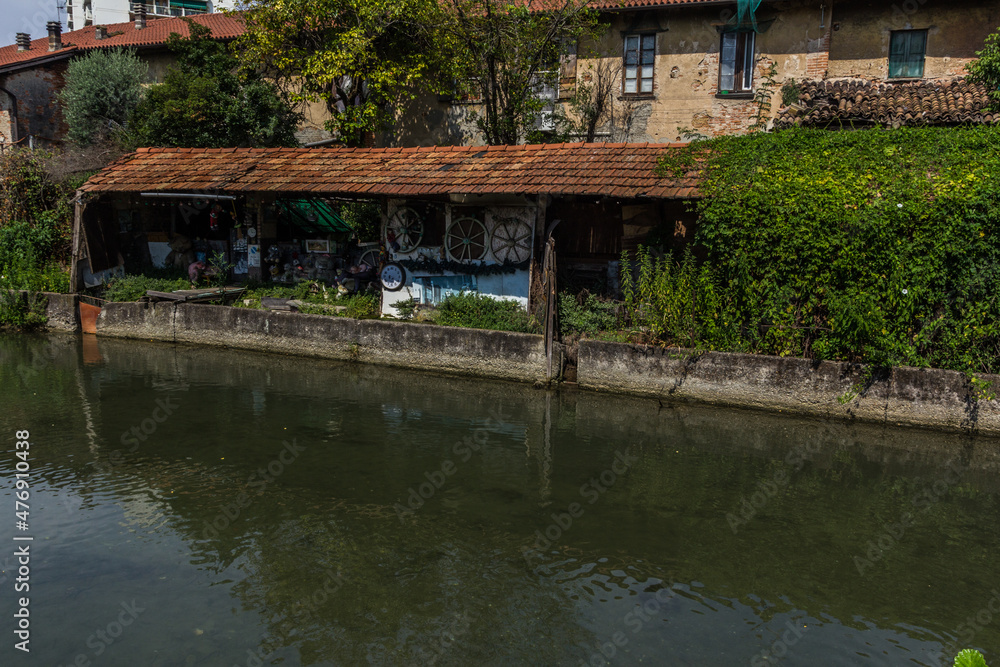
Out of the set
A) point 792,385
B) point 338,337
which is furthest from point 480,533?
point 338,337

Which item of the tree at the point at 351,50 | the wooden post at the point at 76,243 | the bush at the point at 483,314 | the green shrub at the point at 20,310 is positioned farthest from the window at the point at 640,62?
the green shrub at the point at 20,310

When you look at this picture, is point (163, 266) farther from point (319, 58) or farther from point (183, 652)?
point (183, 652)

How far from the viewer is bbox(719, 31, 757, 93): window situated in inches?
786

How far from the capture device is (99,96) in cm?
2275

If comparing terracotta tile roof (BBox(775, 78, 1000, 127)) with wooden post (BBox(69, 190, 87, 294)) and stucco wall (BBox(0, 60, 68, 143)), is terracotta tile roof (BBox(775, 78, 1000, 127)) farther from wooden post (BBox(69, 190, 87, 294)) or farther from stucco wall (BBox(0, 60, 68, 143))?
stucco wall (BBox(0, 60, 68, 143))

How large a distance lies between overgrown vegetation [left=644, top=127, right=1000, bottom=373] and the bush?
230cm

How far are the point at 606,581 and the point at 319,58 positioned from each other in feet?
56.6

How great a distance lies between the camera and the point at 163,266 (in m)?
18.0

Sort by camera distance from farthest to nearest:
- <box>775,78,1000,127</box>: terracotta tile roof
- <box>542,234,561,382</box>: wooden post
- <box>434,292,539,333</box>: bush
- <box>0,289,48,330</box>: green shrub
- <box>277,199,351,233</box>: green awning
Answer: <box>277,199,351,233</box>: green awning < <box>0,289,48,330</box>: green shrub < <box>775,78,1000,127</box>: terracotta tile roof < <box>434,292,539,333</box>: bush < <box>542,234,561,382</box>: wooden post

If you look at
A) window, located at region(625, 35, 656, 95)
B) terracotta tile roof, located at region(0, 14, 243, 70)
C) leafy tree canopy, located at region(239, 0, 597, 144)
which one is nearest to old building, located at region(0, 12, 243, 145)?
terracotta tile roof, located at region(0, 14, 243, 70)

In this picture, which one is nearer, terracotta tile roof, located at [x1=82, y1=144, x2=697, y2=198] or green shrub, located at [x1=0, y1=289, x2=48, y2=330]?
terracotta tile roof, located at [x1=82, y1=144, x2=697, y2=198]

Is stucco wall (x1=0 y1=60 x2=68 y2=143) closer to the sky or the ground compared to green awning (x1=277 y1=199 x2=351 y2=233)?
closer to the sky

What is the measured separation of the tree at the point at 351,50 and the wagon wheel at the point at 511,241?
8029mm

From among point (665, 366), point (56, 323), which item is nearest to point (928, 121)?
point (665, 366)
